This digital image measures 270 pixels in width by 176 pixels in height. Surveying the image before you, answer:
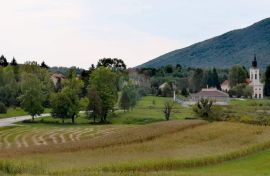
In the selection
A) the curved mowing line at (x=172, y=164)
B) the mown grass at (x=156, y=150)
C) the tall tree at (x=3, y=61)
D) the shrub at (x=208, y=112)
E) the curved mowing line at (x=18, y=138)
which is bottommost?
the curved mowing line at (x=18, y=138)

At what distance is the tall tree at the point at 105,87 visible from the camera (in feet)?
336

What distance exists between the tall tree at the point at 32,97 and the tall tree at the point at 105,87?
10.5 metres

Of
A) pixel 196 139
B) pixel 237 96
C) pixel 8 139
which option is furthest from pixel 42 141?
pixel 237 96

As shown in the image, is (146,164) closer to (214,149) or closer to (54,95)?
(214,149)

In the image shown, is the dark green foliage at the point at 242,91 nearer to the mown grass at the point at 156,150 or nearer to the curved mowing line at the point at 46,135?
the curved mowing line at the point at 46,135

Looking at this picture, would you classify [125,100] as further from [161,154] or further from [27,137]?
[161,154]

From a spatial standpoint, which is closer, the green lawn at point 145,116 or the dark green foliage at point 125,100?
the green lawn at point 145,116

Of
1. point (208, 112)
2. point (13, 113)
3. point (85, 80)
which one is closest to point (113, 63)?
point (85, 80)

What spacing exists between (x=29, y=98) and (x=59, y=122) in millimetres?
7829

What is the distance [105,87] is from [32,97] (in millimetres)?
14039

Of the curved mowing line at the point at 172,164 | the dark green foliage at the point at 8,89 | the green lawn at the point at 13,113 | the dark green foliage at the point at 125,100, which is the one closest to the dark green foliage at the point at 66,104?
the green lawn at the point at 13,113

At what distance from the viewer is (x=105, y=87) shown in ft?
357

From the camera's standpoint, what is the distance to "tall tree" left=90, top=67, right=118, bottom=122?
10256cm

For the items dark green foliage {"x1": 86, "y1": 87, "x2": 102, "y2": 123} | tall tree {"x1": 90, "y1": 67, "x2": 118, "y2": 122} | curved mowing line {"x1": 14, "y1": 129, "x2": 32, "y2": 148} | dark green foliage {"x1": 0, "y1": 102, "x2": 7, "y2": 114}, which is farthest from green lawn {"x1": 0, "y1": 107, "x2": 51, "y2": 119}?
curved mowing line {"x1": 14, "y1": 129, "x2": 32, "y2": 148}
